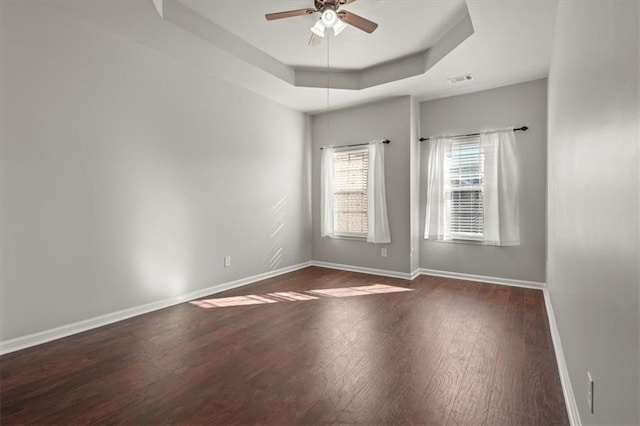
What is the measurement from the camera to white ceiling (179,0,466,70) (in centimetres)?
293

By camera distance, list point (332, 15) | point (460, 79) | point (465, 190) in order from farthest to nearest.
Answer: point (465, 190), point (460, 79), point (332, 15)

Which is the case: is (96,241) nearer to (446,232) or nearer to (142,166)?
(142,166)

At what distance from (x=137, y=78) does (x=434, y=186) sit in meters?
4.01

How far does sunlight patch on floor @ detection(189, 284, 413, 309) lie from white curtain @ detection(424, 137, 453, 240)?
1142mm

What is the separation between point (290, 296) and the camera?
3879mm

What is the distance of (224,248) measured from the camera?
13.7 ft

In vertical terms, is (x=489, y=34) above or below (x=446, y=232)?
above

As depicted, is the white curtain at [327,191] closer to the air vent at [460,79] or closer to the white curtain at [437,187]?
the white curtain at [437,187]

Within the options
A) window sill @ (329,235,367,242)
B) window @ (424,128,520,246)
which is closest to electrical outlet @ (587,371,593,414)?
window @ (424,128,520,246)

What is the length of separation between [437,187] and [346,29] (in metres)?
2.55

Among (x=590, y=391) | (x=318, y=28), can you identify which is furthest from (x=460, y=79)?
(x=590, y=391)

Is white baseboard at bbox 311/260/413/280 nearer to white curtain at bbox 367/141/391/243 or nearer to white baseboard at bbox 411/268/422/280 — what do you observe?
white baseboard at bbox 411/268/422/280

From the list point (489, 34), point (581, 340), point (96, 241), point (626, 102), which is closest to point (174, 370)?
point (96, 241)

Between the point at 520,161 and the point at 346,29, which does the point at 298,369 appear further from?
the point at 520,161
